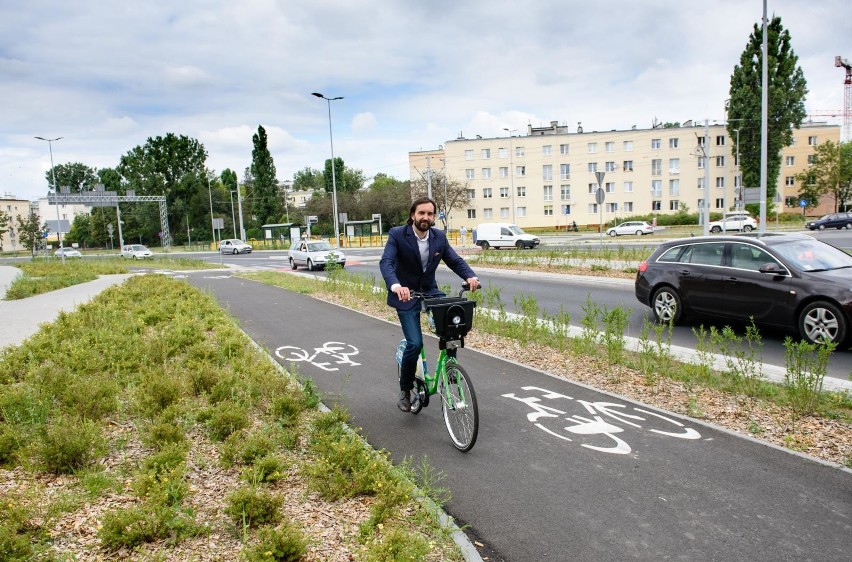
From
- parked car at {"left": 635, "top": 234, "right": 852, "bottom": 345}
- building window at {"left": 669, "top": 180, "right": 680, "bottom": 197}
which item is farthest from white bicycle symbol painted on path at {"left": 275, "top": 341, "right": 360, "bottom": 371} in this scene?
building window at {"left": 669, "top": 180, "right": 680, "bottom": 197}

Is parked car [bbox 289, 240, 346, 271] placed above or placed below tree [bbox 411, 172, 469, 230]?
below

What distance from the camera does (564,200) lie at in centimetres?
7575

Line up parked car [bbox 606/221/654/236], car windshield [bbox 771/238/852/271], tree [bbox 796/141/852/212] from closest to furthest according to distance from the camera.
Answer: car windshield [bbox 771/238/852/271]
parked car [bbox 606/221/654/236]
tree [bbox 796/141/852/212]

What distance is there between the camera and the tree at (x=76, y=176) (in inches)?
4995

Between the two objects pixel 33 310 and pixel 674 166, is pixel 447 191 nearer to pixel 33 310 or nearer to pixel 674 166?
pixel 674 166

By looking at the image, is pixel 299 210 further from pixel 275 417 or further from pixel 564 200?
pixel 275 417

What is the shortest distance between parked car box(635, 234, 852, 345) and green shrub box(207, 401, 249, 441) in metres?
4.91

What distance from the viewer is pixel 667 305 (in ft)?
32.4

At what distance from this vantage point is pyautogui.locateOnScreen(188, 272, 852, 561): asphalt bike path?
3.27 meters

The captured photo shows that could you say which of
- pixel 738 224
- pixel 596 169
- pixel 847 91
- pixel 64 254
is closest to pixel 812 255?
pixel 738 224

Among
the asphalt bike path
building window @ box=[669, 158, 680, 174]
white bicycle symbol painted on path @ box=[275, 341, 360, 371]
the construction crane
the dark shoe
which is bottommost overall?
the asphalt bike path

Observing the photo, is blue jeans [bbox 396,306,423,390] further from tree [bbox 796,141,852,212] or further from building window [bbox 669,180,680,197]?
tree [bbox 796,141,852,212]

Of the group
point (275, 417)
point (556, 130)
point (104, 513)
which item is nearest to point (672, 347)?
point (275, 417)

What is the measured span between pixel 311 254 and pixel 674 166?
195 ft
